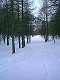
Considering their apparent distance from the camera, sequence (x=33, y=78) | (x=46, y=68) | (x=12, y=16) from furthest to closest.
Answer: (x=12, y=16) < (x=46, y=68) < (x=33, y=78)

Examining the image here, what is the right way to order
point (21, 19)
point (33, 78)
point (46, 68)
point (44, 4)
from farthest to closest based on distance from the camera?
point (44, 4) → point (21, 19) → point (46, 68) → point (33, 78)

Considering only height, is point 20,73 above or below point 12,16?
below

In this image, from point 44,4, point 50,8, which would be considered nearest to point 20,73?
point 50,8

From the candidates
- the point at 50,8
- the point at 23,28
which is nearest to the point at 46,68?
the point at 23,28

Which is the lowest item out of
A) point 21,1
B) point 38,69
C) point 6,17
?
point 38,69

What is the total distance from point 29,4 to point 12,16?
26.8 feet

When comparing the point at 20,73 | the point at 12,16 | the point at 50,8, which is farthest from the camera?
the point at 50,8

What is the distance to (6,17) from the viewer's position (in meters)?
29.4

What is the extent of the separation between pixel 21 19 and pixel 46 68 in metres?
17.9

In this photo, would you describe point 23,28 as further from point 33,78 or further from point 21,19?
point 33,78

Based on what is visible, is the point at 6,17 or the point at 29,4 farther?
the point at 29,4

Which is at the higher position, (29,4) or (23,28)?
(29,4)

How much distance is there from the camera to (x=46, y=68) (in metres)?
12.2

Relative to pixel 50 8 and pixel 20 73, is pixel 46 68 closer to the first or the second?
pixel 20 73
